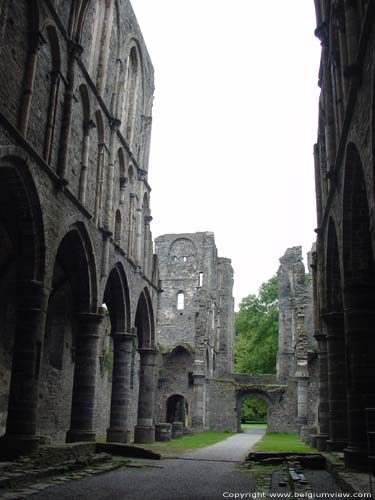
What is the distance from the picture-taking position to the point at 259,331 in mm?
46938

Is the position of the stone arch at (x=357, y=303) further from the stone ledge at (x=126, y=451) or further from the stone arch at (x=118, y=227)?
the stone arch at (x=118, y=227)

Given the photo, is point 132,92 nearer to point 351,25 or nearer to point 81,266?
point 81,266

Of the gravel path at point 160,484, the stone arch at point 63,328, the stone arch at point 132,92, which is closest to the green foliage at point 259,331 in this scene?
the stone arch at point 63,328

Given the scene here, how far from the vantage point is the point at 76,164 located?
13.8 metres

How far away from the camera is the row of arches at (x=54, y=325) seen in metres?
10.4

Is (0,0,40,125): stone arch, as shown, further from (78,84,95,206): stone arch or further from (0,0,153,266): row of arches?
(78,84,95,206): stone arch

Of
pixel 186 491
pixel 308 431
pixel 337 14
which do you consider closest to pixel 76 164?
pixel 337 14

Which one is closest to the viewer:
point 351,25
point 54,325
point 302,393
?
point 351,25

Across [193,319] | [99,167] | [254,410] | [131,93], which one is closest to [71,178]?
[99,167]

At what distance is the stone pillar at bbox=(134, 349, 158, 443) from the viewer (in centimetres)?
1938

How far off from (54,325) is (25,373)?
8.61 meters

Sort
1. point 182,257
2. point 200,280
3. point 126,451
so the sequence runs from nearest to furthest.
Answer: point 126,451, point 200,280, point 182,257

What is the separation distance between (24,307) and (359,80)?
23.3ft

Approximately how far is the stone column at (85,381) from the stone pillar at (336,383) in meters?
5.89
